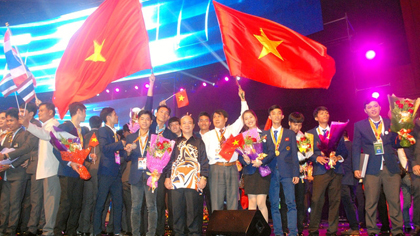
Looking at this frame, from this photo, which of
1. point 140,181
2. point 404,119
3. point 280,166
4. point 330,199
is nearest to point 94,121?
point 140,181

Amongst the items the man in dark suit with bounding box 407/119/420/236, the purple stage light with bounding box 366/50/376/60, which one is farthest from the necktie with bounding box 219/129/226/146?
the purple stage light with bounding box 366/50/376/60

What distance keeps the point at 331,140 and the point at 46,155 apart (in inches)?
178

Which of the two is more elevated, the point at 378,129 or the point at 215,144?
the point at 378,129

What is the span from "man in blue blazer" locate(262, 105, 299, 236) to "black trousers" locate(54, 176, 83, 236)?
291 cm

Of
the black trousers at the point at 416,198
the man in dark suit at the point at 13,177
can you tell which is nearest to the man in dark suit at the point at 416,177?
the black trousers at the point at 416,198

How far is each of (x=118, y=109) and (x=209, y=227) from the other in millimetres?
8997

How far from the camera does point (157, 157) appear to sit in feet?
15.4

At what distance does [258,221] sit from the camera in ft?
12.1

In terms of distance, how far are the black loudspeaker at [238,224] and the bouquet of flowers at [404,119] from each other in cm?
245

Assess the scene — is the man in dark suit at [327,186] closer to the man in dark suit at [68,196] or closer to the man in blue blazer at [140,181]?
the man in blue blazer at [140,181]

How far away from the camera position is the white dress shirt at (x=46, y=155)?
15.9 feet

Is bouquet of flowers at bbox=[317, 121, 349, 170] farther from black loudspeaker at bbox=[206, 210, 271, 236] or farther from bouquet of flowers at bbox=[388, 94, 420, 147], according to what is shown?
black loudspeaker at bbox=[206, 210, 271, 236]

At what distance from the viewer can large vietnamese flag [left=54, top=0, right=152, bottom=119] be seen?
548 cm

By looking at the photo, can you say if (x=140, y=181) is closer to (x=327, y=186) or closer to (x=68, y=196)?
(x=68, y=196)
